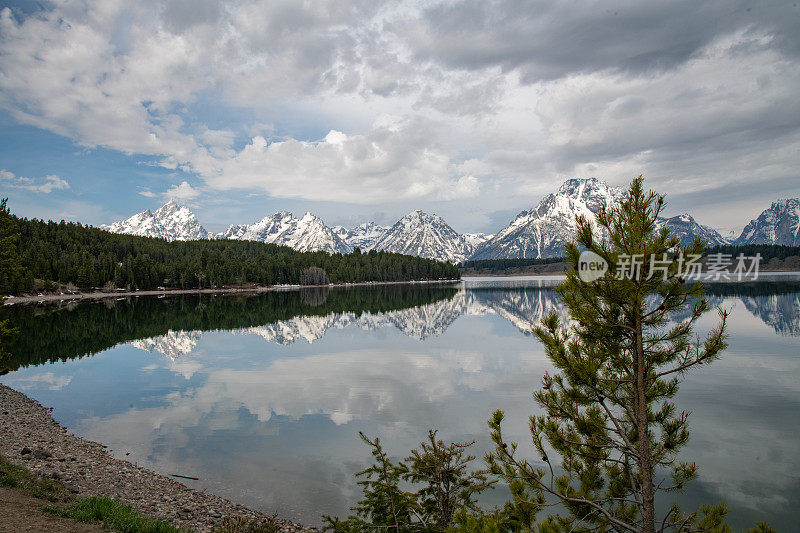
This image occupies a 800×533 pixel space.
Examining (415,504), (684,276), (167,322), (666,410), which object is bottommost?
(167,322)

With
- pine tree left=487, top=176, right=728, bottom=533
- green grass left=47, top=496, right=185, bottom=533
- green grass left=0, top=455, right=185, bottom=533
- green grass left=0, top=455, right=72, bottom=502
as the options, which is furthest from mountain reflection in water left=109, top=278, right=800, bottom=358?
green grass left=47, top=496, right=185, bottom=533

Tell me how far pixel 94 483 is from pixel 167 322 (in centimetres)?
6209

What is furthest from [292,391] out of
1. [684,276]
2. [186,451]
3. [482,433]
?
[684,276]

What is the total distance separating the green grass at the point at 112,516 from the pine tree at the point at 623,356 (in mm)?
8535

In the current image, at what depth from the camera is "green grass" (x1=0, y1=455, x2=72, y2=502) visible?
12.2 metres

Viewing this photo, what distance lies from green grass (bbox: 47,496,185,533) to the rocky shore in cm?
117

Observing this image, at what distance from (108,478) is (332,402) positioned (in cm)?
1270

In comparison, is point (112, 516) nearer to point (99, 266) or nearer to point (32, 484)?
point (32, 484)

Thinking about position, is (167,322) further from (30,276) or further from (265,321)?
(30,276)

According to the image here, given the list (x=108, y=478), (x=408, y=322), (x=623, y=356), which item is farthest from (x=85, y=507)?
(x=408, y=322)

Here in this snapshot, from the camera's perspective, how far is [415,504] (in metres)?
9.20

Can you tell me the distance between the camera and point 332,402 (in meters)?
26.5

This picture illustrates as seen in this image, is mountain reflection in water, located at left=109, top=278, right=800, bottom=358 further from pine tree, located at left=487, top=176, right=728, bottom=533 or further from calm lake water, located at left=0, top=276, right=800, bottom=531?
pine tree, located at left=487, top=176, right=728, bottom=533

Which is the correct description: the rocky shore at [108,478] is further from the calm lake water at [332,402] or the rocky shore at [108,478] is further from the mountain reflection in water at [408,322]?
the mountain reflection in water at [408,322]
